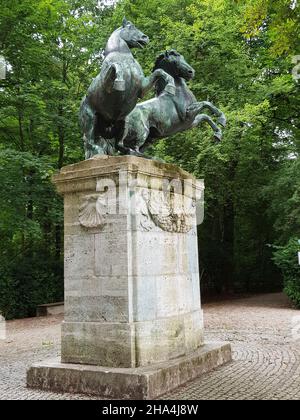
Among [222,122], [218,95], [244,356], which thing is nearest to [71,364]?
[244,356]

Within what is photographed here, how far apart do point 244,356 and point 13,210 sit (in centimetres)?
1069

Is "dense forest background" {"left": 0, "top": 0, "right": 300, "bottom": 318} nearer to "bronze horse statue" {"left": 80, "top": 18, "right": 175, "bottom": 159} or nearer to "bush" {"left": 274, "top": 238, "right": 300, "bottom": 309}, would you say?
"bush" {"left": 274, "top": 238, "right": 300, "bottom": 309}

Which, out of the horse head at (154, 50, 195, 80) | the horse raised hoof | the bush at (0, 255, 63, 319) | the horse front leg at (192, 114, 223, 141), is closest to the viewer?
the horse raised hoof

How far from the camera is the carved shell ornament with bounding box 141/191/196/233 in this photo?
6302 mm

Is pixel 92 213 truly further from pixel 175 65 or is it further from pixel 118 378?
pixel 175 65

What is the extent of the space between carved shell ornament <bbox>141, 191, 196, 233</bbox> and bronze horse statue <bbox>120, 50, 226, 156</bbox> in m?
0.73

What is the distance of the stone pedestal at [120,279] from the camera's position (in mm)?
5836

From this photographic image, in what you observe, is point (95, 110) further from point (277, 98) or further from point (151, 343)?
point (277, 98)

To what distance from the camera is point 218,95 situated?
695 inches

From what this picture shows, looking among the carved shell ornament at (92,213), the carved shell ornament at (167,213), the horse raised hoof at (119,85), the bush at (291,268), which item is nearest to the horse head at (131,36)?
the horse raised hoof at (119,85)

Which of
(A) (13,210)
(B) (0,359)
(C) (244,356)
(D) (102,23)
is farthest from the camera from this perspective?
(D) (102,23)

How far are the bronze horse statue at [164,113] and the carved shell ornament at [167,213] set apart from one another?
73 cm

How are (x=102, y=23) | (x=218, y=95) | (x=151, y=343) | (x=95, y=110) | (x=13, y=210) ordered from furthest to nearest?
(x=102, y=23), (x=218, y=95), (x=13, y=210), (x=95, y=110), (x=151, y=343)

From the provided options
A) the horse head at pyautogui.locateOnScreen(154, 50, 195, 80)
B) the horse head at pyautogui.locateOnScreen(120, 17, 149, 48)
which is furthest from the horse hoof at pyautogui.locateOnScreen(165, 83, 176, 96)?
the horse head at pyautogui.locateOnScreen(120, 17, 149, 48)
